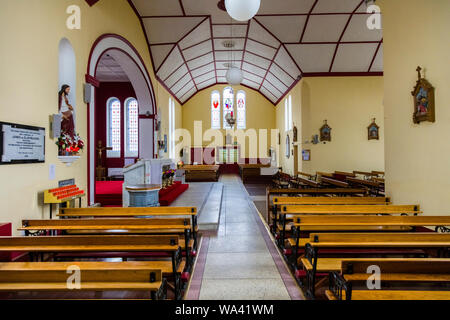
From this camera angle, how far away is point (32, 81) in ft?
12.1

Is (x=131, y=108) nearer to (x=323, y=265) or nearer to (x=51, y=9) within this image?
(x=51, y=9)

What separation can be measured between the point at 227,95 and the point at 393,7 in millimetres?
13302

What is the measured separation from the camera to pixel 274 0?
7512 millimetres

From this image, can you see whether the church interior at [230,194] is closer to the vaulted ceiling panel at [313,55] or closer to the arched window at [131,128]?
the vaulted ceiling panel at [313,55]

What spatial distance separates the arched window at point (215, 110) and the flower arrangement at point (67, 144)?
1329 cm

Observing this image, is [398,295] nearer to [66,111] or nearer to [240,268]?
[240,268]

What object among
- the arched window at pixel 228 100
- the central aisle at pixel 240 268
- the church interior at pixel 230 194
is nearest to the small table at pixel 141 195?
the church interior at pixel 230 194

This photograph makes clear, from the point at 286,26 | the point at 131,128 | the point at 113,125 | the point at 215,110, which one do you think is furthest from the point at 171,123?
the point at 286,26

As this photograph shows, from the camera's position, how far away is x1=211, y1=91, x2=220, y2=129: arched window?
57.3 ft

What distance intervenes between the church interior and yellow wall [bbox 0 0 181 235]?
22 mm

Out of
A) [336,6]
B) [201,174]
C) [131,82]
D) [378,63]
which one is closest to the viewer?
[336,6]

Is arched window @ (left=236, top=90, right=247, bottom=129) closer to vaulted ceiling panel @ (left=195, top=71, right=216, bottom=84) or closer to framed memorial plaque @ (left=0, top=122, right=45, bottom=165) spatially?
vaulted ceiling panel @ (left=195, top=71, right=216, bottom=84)

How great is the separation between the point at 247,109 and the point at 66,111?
45.5 feet

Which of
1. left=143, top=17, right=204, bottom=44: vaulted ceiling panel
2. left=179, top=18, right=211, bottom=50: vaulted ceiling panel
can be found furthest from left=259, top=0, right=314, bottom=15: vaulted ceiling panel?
left=143, top=17, right=204, bottom=44: vaulted ceiling panel
